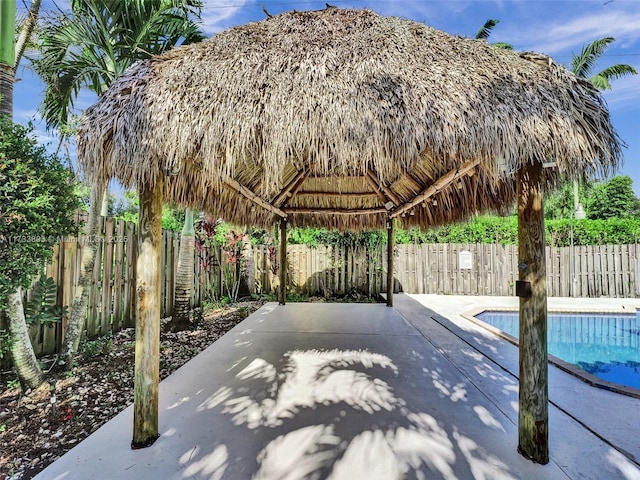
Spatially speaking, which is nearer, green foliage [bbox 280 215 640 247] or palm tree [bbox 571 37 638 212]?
green foliage [bbox 280 215 640 247]

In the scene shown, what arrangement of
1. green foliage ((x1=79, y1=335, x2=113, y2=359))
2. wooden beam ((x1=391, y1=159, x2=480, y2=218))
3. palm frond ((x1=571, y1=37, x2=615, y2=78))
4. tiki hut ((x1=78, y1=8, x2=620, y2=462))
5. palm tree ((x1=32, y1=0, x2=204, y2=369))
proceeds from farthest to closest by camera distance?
1. palm frond ((x1=571, y1=37, x2=615, y2=78))
2. green foliage ((x1=79, y1=335, x2=113, y2=359))
3. palm tree ((x1=32, y1=0, x2=204, y2=369))
4. wooden beam ((x1=391, y1=159, x2=480, y2=218))
5. tiki hut ((x1=78, y1=8, x2=620, y2=462))

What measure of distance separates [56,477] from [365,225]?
6069mm

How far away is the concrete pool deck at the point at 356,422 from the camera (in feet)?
5.63

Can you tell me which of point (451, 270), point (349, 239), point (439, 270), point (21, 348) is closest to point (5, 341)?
point (21, 348)

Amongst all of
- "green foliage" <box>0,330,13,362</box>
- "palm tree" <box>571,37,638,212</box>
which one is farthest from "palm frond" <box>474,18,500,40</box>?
"green foliage" <box>0,330,13,362</box>

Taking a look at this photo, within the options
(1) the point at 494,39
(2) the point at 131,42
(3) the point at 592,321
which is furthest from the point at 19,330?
(1) the point at 494,39

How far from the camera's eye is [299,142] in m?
2.00

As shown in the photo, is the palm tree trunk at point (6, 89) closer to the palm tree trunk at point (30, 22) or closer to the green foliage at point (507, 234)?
the palm tree trunk at point (30, 22)

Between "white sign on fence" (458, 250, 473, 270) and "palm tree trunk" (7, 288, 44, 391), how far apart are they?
29.9 feet

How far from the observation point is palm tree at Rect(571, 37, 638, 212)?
11.6 meters

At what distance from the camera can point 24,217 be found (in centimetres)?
231

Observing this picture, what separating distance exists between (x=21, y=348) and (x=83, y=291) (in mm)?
757

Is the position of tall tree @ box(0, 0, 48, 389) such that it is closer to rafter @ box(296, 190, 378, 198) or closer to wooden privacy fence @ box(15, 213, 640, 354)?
rafter @ box(296, 190, 378, 198)

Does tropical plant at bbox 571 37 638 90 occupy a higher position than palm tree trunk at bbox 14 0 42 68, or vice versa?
tropical plant at bbox 571 37 638 90
